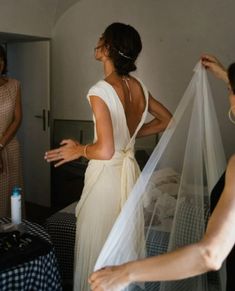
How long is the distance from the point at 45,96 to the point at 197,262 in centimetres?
298

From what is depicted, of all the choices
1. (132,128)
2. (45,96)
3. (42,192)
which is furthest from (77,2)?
(132,128)

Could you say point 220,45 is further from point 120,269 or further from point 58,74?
point 120,269

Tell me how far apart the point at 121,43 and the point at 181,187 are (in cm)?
65

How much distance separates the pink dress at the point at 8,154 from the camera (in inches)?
97.7

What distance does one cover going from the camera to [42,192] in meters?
3.69

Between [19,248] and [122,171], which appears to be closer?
[19,248]

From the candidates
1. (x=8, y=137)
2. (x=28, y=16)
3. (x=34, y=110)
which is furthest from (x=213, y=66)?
(x=34, y=110)

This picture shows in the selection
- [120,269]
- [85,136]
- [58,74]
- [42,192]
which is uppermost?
[58,74]

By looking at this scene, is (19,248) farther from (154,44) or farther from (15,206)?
(154,44)

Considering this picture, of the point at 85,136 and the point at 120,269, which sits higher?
the point at 120,269

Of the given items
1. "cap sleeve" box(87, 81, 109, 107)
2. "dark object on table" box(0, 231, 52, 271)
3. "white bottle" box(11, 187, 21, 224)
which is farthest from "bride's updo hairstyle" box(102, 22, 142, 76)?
"dark object on table" box(0, 231, 52, 271)

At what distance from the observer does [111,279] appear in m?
0.86

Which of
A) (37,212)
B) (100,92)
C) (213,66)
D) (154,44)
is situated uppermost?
(154,44)

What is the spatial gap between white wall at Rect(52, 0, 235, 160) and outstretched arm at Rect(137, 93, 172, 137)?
0.84 metres
